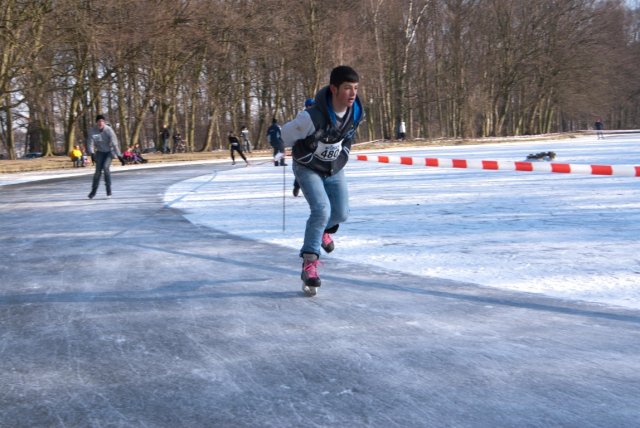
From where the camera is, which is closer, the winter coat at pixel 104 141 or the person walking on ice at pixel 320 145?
the person walking on ice at pixel 320 145

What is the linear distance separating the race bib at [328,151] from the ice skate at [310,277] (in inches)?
29.9

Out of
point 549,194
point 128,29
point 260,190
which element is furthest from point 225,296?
point 128,29

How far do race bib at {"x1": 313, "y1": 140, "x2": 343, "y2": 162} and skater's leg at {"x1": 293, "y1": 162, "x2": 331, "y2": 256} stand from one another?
0.48ft

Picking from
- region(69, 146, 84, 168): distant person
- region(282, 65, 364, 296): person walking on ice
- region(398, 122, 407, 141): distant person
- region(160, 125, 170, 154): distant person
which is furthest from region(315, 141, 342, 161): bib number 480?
region(398, 122, 407, 141): distant person

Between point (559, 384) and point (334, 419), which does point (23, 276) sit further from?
point (559, 384)

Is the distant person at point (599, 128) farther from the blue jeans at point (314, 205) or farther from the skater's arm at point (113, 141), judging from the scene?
the blue jeans at point (314, 205)

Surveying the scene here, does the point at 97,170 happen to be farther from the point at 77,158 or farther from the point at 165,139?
the point at 165,139

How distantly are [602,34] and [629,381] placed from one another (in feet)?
173

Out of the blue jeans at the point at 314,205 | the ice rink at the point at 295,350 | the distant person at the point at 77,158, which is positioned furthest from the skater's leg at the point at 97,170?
the distant person at the point at 77,158

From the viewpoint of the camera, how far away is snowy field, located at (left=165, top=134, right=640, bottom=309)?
18.9 feet

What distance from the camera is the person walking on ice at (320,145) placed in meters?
5.19

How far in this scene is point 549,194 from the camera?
1158 centimetres

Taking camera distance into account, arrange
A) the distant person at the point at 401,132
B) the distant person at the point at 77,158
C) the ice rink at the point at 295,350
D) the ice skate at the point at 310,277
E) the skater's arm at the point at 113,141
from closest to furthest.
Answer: the ice rink at the point at 295,350
the ice skate at the point at 310,277
the skater's arm at the point at 113,141
the distant person at the point at 77,158
the distant person at the point at 401,132

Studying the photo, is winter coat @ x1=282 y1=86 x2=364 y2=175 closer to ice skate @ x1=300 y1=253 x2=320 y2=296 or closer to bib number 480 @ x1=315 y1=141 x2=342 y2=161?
bib number 480 @ x1=315 y1=141 x2=342 y2=161
